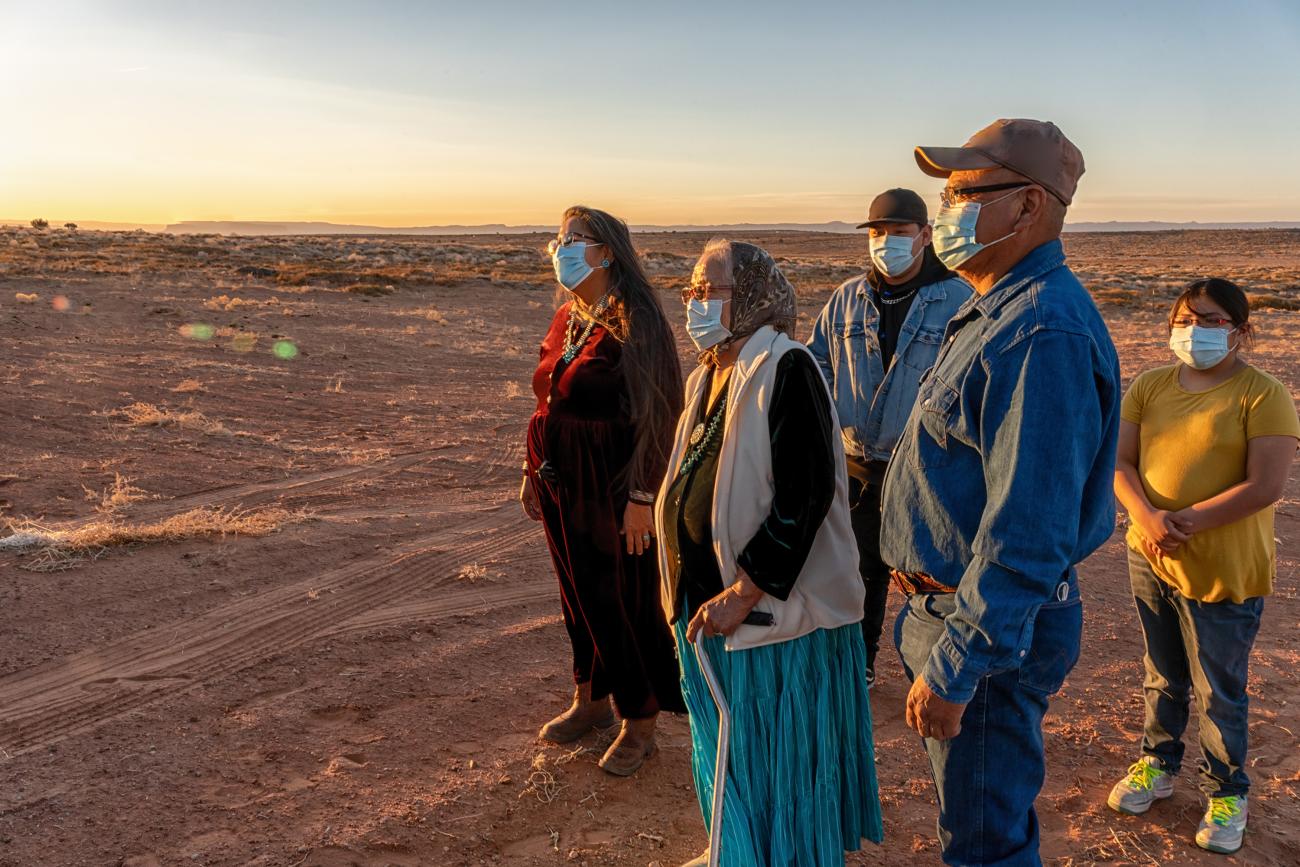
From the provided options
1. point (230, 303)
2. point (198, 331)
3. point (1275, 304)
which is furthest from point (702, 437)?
point (1275, 304)

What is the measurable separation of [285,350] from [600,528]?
1277 centimetres

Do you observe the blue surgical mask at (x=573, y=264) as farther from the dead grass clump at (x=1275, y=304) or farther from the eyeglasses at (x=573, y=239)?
the dead grass clump at (x=1275, y=304)

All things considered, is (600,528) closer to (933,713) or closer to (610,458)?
(610,458)

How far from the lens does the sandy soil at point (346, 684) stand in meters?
3.23

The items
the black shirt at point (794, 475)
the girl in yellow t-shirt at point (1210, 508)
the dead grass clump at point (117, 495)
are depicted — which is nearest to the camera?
the black shirt at point (794, 475)

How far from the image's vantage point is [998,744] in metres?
2.07

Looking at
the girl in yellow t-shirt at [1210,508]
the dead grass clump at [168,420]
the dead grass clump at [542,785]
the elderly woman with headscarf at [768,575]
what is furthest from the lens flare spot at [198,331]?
the girl in yellow t-shirt at [1210,508]

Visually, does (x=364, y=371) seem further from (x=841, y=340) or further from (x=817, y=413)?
(x=817, y=413)

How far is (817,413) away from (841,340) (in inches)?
70.5

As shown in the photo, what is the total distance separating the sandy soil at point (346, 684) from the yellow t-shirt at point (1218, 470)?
3.18ft

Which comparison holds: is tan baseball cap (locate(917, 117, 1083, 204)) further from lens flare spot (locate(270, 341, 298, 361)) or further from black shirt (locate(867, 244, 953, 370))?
lens flare spot (locate(270, 341, 298, 361))

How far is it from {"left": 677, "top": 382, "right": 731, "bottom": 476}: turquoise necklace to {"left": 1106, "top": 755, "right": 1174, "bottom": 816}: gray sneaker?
2.21 meters

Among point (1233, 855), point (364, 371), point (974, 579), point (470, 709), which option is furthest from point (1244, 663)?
point (364, 371)

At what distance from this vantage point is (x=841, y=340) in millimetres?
4086
